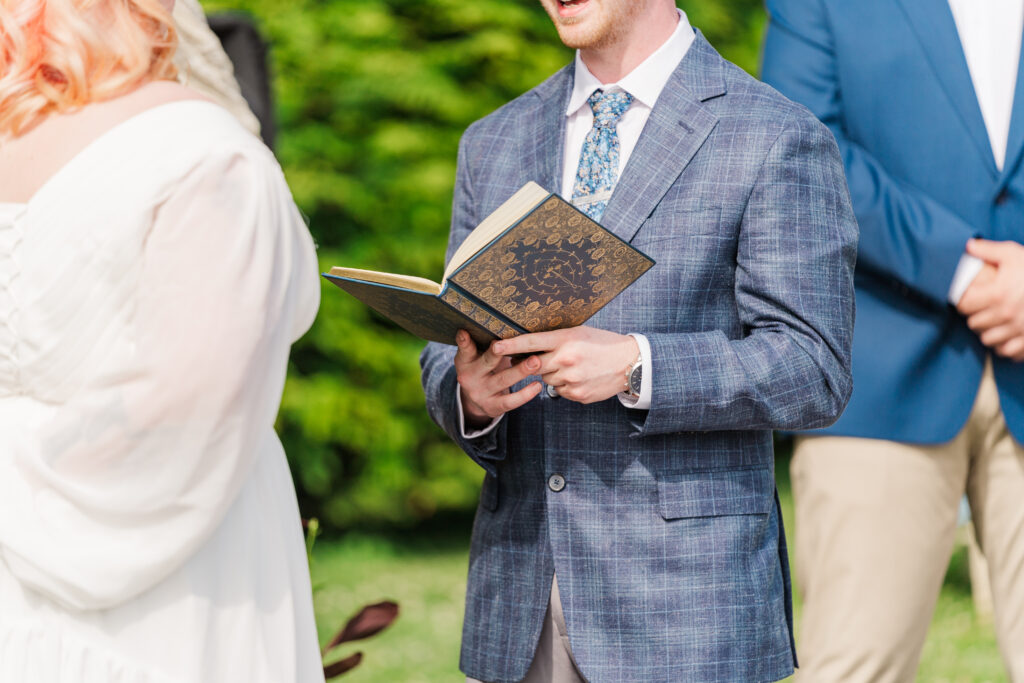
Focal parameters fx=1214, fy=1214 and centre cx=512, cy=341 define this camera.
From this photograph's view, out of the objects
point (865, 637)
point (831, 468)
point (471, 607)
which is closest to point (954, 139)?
point (831, 468)

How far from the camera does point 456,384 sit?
225cm

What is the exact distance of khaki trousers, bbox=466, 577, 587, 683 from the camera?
215 centimetres

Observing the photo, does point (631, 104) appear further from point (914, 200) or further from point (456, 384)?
point (914, 200)

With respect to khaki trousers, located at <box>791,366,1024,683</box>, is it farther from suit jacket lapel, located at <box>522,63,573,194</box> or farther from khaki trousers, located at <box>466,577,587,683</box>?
suit jacket lapel, located at <box>522,63,573,194</box>

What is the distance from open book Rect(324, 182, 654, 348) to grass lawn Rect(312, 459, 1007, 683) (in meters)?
2.21

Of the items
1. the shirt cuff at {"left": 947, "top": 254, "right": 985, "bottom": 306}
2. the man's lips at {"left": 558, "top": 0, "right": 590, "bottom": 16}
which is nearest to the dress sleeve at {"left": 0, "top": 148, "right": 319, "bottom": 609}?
the man's lips at {"left": 558, "top": 0, "right": 590, "bottom": 16}

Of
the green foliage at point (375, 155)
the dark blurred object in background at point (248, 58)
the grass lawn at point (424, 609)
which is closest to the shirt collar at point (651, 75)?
the dark blurred object in background at point (248, 58)

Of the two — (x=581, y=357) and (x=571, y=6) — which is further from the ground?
(x=571, y=6)

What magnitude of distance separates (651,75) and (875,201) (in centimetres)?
71

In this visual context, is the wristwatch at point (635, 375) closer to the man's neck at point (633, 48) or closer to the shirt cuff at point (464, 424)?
the shirt cuff at point (464, 424)

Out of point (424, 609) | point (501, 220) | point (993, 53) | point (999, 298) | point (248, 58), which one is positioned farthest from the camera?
point (424, 609)

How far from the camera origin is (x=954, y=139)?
105 inches

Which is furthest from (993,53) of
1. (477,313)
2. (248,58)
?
(248,58)

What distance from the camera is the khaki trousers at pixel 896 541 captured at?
268 centimetres
